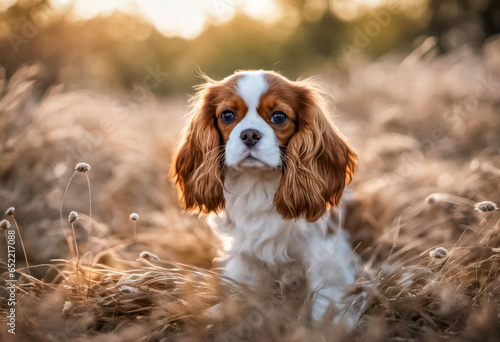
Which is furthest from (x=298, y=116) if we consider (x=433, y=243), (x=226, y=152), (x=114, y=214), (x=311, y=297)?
(x=114, y=214)

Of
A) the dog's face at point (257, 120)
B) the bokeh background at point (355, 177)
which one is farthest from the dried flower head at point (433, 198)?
the dog's face at point (257, 120)

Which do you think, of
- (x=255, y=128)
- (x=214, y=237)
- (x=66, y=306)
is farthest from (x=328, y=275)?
(x=214, y=237)

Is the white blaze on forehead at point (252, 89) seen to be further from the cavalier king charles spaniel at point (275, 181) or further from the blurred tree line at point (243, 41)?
the blurred tree line at point (243, 41)

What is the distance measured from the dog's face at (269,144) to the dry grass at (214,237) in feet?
1.48

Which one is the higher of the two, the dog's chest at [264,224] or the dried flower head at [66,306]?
the dog's chest at [264,224]

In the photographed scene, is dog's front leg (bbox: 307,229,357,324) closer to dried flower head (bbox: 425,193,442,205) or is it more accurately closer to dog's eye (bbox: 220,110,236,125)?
dried flower head (bbox: 425,193,442,205)

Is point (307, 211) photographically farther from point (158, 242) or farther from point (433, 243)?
point (158, 242)

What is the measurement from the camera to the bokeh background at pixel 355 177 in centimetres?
219

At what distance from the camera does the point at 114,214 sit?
3.92 meters

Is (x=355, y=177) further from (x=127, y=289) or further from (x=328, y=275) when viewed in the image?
(x=127, y=289)

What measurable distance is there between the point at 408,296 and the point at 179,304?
1.10 metres

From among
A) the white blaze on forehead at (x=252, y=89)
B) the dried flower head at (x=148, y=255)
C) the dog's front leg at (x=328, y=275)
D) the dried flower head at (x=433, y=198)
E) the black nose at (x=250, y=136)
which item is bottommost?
the dog's front leg at (x=328, y=275)

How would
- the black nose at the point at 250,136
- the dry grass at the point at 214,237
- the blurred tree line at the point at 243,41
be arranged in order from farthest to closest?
the blurred tree line at the point at 243,41
the black nose at the point at 250,136
the dry grass at the point at 214,237

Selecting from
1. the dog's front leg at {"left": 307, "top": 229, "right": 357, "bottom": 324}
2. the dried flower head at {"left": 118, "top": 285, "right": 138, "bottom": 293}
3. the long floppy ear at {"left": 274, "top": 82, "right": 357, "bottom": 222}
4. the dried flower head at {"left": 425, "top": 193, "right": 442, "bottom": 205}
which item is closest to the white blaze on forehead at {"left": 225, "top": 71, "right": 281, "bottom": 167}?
the long floppy ear at {"left": 274, "top": 82, "right": 357, "bottom": 222}
